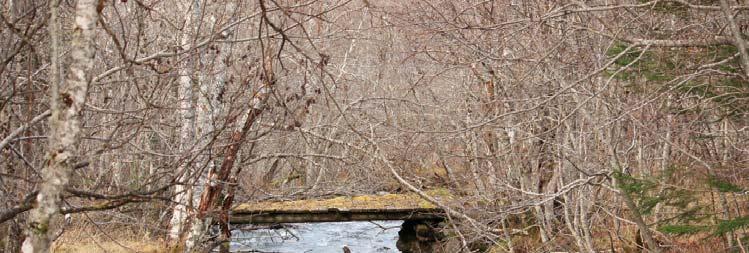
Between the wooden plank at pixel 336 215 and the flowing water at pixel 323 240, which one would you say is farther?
the flowing water at pixel 323 240

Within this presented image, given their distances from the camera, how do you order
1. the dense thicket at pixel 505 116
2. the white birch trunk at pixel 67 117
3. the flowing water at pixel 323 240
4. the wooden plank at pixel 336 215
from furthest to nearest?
1. the flowing water at pixel 323 240
2. the wooden plank at pixel 336 215
3. the dense thicket at pixel 505 116
4. the white birch trunk at pixel 67 117

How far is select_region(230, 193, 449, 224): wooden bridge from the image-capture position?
13.6 metres

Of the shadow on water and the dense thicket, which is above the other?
the dense thicket

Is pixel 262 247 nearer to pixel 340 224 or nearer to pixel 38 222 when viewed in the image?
pixel 340 224

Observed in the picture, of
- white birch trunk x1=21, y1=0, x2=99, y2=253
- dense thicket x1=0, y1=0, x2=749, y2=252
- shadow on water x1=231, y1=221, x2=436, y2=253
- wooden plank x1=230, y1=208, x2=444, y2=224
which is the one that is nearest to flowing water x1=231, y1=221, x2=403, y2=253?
shadow on water x1=231, y1=221, x2=436, y2=253

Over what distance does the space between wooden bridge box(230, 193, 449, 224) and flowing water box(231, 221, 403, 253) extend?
0.33 meters

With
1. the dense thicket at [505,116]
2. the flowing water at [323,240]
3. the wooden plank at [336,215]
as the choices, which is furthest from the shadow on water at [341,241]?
the dense thicket at [505,116]

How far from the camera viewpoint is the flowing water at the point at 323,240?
48.5 feet

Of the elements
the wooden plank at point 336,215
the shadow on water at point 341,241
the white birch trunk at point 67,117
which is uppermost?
the white birch trunk at point 67,117

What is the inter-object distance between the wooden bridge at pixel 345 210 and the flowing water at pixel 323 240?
0.33 meters

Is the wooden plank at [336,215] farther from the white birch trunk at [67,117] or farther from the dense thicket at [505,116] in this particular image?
the white birch trunk at [67,117]

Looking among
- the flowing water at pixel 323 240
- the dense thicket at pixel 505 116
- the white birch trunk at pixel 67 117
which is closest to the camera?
the white birch trunk at pixel 67 117

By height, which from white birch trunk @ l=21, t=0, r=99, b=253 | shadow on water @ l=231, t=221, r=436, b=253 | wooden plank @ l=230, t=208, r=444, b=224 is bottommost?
shadow on water @ l=231, t=221, r=436, b=253

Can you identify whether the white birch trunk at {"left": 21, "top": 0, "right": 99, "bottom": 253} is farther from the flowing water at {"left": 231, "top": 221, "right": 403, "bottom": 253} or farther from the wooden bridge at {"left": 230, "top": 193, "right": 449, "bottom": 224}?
the flowing water at {"left": 231, "top": 221, "right": 403, "bottom": 253}
